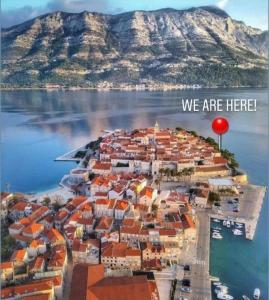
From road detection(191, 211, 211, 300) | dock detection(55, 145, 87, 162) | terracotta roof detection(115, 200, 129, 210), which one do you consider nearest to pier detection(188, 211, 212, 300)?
road detection(191, 211, 211, 300)

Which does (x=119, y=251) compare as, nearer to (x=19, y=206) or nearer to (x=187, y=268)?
(x=187, y=268)

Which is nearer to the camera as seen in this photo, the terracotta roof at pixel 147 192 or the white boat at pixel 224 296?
the white boat at pixel 224 296

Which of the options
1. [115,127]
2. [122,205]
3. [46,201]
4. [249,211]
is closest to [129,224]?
[122,205]

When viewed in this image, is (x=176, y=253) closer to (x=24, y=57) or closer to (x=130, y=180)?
(x=130, y=180)

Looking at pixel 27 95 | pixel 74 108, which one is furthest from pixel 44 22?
pixel 74 108

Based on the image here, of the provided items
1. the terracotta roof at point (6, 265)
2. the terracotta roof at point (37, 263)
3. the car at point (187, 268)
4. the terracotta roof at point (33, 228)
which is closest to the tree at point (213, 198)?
the car at point (187, 268)

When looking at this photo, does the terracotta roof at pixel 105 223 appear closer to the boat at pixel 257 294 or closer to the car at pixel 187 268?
the car at pixel 187 268

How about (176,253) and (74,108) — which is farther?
(74,108)
